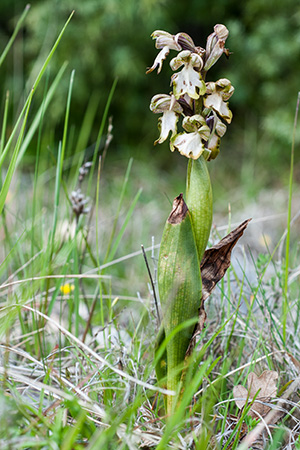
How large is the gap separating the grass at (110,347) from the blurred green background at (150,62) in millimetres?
1596

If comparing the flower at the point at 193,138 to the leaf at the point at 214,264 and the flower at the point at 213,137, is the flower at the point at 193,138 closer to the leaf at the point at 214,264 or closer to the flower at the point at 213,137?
the flower at the point at 213,137

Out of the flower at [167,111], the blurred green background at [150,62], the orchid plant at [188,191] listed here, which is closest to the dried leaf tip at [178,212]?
the orchid plant at [188,191]

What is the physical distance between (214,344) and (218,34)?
2.07ft

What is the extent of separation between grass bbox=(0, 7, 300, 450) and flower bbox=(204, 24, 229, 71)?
26cm

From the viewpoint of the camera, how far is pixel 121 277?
196cm

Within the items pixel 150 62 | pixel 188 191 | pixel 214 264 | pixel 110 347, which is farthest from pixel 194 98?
pixel 150 62

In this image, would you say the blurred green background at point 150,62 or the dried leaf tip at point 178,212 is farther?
the blurred green background at point 150,62

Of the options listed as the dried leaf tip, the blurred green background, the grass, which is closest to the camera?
the grass

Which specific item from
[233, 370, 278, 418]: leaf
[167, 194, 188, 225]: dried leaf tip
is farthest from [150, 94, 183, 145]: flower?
[233, 370, 278, 418]: leaf

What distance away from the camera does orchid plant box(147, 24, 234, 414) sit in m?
0.68

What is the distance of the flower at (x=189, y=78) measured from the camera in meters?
0.69

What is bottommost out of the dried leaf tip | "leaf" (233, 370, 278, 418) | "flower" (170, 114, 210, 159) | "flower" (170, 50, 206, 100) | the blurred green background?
"leaf" (233, 370, 278, 418)

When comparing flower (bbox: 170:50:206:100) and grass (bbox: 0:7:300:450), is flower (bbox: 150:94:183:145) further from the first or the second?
grass (bbox: 0:7:300:450)

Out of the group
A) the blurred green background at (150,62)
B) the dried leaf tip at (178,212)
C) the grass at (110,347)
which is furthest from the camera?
the blurred green background at (150,62)
